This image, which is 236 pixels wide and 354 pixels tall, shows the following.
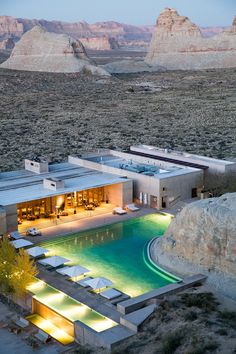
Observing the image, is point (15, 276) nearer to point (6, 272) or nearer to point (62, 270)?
point (6, 272)

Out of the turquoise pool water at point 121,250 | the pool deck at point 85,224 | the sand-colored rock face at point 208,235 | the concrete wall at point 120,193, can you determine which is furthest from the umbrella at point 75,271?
the concrete wall at point 120,193

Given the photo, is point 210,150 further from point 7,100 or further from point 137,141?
point 7,100

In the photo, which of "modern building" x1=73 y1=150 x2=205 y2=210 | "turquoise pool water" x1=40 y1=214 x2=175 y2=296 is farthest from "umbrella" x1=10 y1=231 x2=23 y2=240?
"modern building" x1=73 y1=150 x2=205 y2=210

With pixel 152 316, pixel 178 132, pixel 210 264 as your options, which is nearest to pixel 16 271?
pixel 152 316

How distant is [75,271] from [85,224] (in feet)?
26.6

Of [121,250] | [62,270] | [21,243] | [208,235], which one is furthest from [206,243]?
[21,243]

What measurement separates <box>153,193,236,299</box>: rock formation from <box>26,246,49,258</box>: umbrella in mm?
5880

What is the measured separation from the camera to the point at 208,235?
23.9 meters

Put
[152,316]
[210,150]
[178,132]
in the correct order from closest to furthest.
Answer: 1. [152,316]
2. [210,150]
3. [178,132]

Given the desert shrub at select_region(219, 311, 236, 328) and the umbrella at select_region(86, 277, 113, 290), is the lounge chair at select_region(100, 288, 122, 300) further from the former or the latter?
the desert shrub at select_region(219, 311, 236, 328)

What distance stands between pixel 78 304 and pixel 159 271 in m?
5.07

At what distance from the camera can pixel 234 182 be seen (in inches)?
1373

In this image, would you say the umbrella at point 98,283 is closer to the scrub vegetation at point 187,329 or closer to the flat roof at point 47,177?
the scrub vegetation at point 187,329

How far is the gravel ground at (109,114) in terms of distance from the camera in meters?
58.6
